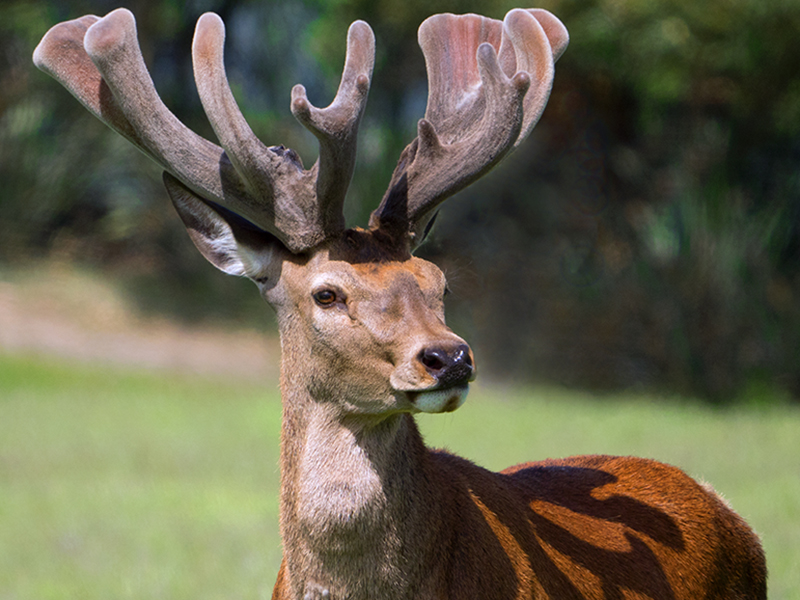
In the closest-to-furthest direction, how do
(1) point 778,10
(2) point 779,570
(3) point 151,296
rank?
(2) point 779,570 < (1) point 778,10 < (3) point 151,296

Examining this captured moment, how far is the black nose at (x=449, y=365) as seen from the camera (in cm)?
321

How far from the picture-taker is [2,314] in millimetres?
17938

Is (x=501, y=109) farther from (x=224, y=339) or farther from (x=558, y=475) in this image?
(x=224, y=339)

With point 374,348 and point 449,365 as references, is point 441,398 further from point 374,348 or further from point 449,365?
point 374,348

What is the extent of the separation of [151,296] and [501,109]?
653 inches

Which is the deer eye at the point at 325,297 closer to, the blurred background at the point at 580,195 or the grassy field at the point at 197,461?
the grassy field at the point at 197,461

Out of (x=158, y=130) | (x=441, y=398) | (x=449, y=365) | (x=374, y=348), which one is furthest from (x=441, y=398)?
(x=158, y=130)

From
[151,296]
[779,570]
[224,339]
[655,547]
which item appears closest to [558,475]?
[655,547]

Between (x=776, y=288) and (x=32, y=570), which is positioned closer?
(x=32, y=570)

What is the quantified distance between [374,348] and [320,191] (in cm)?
62

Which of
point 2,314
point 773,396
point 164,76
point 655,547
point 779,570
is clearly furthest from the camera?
point 164,76

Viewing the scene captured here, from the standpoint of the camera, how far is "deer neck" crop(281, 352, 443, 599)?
3.37 m

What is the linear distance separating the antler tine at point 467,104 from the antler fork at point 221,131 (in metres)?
0.29

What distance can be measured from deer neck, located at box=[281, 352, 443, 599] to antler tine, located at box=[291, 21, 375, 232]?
69 cm
